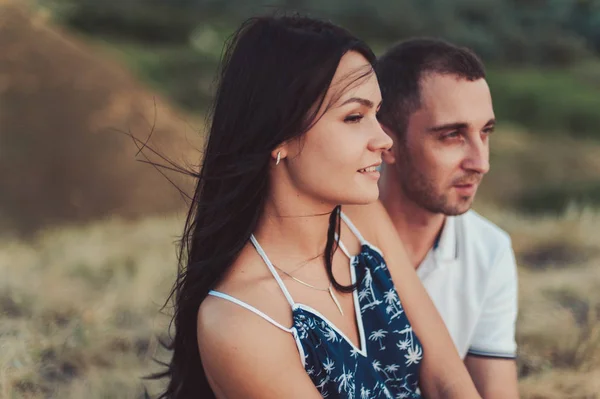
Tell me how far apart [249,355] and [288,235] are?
359 millimetres

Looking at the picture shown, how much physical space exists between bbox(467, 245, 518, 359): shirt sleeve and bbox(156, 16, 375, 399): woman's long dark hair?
777 millimetres

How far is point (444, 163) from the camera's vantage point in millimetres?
2500

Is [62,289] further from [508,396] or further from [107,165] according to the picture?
[107,165]

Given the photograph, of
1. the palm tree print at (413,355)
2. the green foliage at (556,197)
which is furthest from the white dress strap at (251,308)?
the green foliage at (556,197)

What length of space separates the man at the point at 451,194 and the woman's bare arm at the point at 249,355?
91cm

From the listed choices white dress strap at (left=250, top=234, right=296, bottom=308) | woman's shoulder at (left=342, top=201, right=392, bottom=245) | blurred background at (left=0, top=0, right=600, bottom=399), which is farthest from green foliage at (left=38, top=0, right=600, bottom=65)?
white dress strap at (left=250, top=234, right=296, bottom=308)

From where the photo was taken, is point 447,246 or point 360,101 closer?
point 360,101

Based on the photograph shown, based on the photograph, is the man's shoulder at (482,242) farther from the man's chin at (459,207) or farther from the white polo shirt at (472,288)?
the man's chin at (459,207)

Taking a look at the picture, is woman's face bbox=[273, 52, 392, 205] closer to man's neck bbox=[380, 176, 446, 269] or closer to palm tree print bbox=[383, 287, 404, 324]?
palm tree print bbox=[383, 287, 404, 324]

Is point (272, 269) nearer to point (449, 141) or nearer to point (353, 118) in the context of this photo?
point (353, 118)

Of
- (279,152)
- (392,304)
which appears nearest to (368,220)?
(392,304)

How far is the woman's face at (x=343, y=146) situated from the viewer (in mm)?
1865

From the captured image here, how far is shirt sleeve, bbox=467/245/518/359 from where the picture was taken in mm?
2613

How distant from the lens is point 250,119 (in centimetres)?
186
